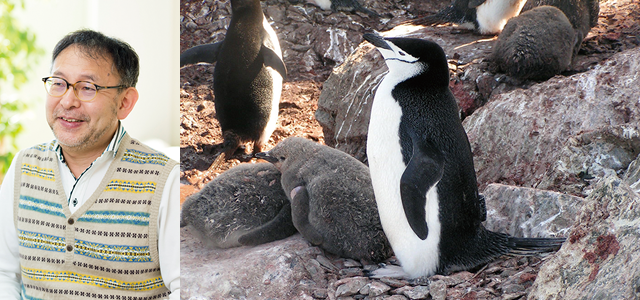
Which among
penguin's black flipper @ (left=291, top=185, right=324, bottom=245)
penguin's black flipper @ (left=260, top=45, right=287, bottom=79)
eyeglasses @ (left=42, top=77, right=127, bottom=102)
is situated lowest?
penguin's black flipper @ (left=291, top=185, right=324, bottom=245)

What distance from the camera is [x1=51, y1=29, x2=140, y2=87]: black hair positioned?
1.46 m

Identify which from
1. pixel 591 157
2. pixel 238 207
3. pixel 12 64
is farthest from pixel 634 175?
pixel 12 64

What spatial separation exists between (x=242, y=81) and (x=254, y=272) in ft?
1.94

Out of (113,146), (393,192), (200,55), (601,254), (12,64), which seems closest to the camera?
(601,254)

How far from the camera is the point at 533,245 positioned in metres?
1.27

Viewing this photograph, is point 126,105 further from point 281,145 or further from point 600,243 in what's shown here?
point 600,243

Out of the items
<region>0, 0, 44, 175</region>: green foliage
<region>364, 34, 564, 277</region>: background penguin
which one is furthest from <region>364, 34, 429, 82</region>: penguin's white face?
<region>0, 0, 44, 175</region>: green foliage

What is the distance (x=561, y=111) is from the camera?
1.28 m

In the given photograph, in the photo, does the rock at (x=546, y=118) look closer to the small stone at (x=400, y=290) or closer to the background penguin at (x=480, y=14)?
the background penguin at (x=480, y=14)

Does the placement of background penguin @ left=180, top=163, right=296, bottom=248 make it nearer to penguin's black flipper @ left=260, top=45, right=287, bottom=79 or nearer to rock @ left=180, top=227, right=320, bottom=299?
rock @ left=180, top=227, right=320, bottom=299

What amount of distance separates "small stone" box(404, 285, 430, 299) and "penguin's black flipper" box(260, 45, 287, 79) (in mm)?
696

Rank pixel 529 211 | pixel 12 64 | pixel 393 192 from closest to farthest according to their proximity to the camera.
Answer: pixel 529 211, pixel 393 192, pixel 12 64

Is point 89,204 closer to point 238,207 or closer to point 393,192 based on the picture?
point 238,207

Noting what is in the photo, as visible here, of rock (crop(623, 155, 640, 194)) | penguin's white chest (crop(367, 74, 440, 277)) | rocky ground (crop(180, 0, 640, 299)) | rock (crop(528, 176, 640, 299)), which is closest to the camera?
rock (crop(528, 176, 640, 299))
